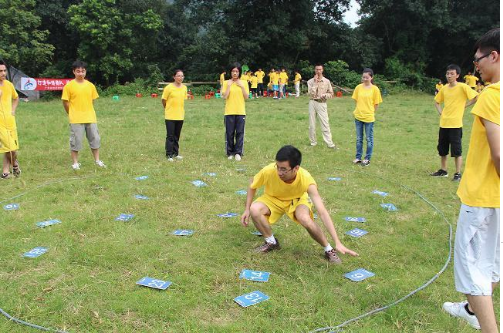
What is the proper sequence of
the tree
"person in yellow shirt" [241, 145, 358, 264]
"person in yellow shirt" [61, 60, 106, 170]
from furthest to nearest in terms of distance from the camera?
the tree
"person in yellow shirt" [61, 60, 106, 170]
"person in yellow shirt" [241, 145, 358, 264]

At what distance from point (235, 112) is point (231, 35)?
22475 mm

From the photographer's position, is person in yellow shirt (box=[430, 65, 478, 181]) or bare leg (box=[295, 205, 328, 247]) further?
person in yellow shirt (box=[430, 65, 478, 181])

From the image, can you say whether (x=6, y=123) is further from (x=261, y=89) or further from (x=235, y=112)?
(x=261, y=89)

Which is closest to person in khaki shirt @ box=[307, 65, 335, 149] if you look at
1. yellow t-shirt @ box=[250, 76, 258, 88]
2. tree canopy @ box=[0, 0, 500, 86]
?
yellow t-shirt @ box=[250, 76, 258, 88]

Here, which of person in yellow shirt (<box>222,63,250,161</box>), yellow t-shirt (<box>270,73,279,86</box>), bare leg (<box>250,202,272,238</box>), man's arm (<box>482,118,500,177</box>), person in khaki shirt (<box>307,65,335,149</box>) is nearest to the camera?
man's arm (<box>482,118,500,177</box>)

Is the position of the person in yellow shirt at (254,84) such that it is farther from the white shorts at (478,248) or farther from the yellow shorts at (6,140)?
the white shorts at (478,248)

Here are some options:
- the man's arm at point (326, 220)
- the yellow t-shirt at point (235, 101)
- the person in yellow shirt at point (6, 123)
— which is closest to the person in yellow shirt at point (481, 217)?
the man's arm at point (326, 220)

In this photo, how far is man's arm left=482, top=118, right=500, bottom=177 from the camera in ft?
8.09

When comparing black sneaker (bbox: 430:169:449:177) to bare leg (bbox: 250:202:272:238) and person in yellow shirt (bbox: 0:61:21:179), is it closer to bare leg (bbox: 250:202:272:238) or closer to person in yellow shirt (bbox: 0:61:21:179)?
bare leg (bbox: 250:202:272:238)

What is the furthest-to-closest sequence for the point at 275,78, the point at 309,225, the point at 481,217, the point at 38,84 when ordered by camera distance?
the point at 275,78 < the point at 38,84 < the point at 309,225 < the point at 481,217

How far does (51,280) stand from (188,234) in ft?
5.04

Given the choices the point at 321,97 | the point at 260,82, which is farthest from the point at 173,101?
the point at 260,82

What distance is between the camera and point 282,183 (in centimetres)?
445

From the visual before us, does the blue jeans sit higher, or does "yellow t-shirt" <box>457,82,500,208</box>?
"yellow t-shirt" <box>457,82,500,208</box>
